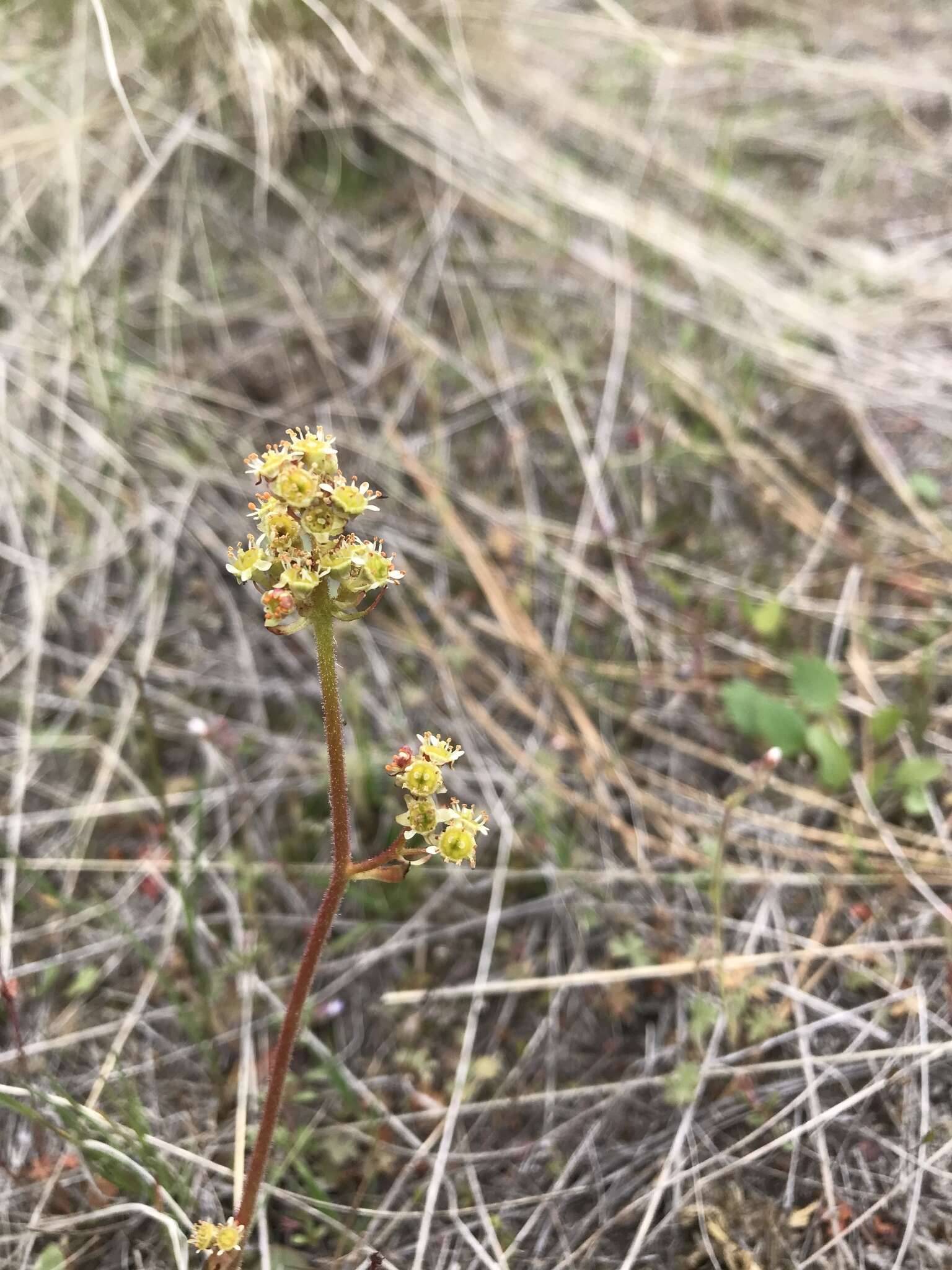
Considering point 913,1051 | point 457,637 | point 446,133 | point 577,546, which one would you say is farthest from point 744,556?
point 446,133

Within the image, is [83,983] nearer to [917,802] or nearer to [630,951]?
[630,951]

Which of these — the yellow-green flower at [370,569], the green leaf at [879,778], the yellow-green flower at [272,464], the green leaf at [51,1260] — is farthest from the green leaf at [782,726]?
the green leaf at [51,1260]

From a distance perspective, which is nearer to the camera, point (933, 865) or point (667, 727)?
point (933, 865)

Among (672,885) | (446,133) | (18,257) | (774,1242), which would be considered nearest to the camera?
(774,1242)

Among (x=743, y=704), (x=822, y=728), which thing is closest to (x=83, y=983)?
(x=743, y=704)

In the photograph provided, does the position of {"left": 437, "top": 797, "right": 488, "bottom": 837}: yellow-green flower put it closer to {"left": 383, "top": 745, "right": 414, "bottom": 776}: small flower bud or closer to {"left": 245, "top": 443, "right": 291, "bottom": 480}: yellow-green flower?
{"left": 383, "top": 745, "right": 414, "bottom": 776}: small flower bud

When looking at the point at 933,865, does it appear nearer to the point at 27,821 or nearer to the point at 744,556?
the point at 744,556

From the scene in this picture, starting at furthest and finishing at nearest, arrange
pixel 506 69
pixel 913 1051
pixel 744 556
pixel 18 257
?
pixel 506 69 → pixel 18 257 → pixel 744 556 → pixel 913 1051
